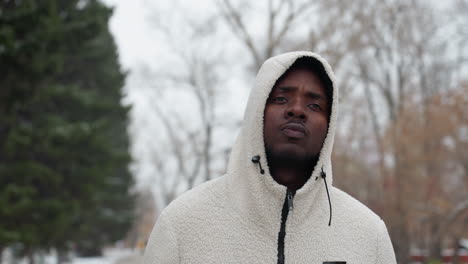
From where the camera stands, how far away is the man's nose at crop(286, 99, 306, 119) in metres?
1.97

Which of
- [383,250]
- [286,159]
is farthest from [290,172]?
[383,250]

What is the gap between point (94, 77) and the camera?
69.0 feet

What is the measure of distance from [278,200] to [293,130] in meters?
0.29

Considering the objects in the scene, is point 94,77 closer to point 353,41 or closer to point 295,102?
point 353,41

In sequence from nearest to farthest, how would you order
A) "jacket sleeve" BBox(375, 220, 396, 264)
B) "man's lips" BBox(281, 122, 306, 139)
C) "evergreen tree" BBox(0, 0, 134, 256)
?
"man's lips" BBox(281, 122, 306, 139) < "jacket sleeve" BBox(375, 220, 396, 264) < "evergreen tree" BBox(0, 0, 134, 256)

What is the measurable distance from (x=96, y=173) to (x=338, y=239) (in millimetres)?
14137

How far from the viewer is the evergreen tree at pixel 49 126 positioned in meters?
11.2

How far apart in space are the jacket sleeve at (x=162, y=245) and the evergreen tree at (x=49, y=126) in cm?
864

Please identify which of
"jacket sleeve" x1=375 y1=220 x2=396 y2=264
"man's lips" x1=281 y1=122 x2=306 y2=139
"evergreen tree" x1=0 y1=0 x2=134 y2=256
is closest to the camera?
"man's lips" x1=281 y1=122 x2=306 y2=139

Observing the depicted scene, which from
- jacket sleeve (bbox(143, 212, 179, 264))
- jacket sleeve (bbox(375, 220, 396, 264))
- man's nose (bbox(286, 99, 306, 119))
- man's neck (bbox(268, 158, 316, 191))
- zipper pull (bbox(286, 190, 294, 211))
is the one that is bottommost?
jacket sleeve (bbox(375, 220, 396, 264))

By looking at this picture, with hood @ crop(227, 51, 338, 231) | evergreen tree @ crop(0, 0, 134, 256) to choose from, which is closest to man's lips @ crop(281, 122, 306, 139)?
hood @ crop(227, 51, 338, 231)

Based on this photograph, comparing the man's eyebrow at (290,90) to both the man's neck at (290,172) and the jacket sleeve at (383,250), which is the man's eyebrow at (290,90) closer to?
the man's neck at (290,172)

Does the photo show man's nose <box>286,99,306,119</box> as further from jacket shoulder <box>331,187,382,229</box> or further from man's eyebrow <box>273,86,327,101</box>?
jacket shoulder <box>331,187,382,229</box>

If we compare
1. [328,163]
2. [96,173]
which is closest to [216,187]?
[328,163]
